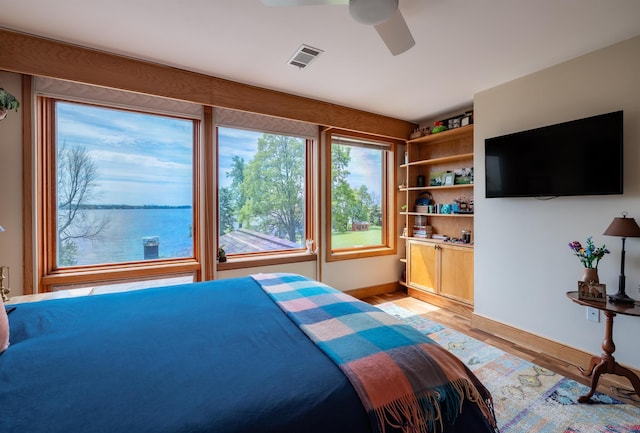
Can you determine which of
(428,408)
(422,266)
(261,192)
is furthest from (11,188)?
(422,266)

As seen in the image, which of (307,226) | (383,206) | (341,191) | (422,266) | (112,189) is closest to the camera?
(112,189)

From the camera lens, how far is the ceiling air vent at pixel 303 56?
221cm

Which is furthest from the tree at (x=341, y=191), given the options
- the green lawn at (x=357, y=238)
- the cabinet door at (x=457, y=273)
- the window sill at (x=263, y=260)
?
the cabinet door at (x=457, y=273)

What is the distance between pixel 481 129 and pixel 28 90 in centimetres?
406

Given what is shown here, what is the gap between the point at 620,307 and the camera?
184 cm

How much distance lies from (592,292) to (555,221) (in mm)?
687

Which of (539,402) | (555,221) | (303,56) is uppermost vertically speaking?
(303,56)

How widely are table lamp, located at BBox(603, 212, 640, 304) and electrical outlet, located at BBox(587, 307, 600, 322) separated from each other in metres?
0.27

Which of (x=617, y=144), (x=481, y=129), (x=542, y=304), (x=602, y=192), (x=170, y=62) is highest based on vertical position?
(x=170, y=62)

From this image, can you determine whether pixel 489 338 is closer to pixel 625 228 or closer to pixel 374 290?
pixel 625 228

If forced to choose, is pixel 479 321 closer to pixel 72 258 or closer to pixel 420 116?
pixel 420 116

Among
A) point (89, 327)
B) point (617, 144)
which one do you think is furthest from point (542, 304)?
point (89, 327)

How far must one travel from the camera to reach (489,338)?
9.09 ft

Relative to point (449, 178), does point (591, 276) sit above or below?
below
